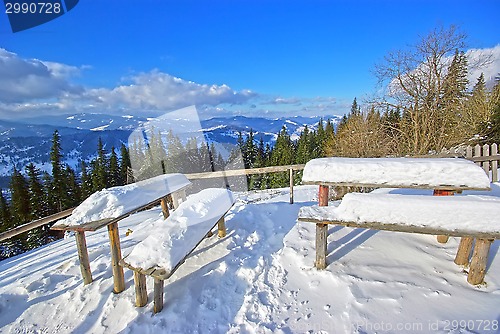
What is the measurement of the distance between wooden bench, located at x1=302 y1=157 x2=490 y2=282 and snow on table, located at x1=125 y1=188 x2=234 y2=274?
1.75 metres

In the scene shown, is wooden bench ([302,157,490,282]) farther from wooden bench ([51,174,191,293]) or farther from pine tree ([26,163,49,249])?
pine tree ([26,163,49,249])

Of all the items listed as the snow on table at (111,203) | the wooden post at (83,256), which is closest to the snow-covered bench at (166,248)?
the snow on table at (111,203)

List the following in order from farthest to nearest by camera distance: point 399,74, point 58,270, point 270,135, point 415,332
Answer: point 270,135 → point 399,74 → point 58,270 → point 415,332

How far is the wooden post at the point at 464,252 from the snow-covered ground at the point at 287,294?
13cm

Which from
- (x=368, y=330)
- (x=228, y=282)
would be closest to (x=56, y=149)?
(x=228, y=282)

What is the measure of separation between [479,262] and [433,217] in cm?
77

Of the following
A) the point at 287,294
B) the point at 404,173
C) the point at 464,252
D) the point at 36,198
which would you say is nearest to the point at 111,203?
the point at 287,294

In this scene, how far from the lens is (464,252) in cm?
325

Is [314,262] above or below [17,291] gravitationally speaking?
above

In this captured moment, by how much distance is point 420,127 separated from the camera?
38.9ft

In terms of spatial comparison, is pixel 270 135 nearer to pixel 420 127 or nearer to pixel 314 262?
pixel 420 127

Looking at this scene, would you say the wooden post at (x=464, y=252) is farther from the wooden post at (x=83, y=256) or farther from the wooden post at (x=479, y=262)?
the wooden post at (x=83, y=256)

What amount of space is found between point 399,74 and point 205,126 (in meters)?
11.0

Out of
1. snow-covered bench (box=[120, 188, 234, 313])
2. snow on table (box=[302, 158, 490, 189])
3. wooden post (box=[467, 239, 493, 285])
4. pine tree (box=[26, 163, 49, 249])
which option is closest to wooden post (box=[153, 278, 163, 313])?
snow-covered bench (box=[120, 188, 234, 313])
